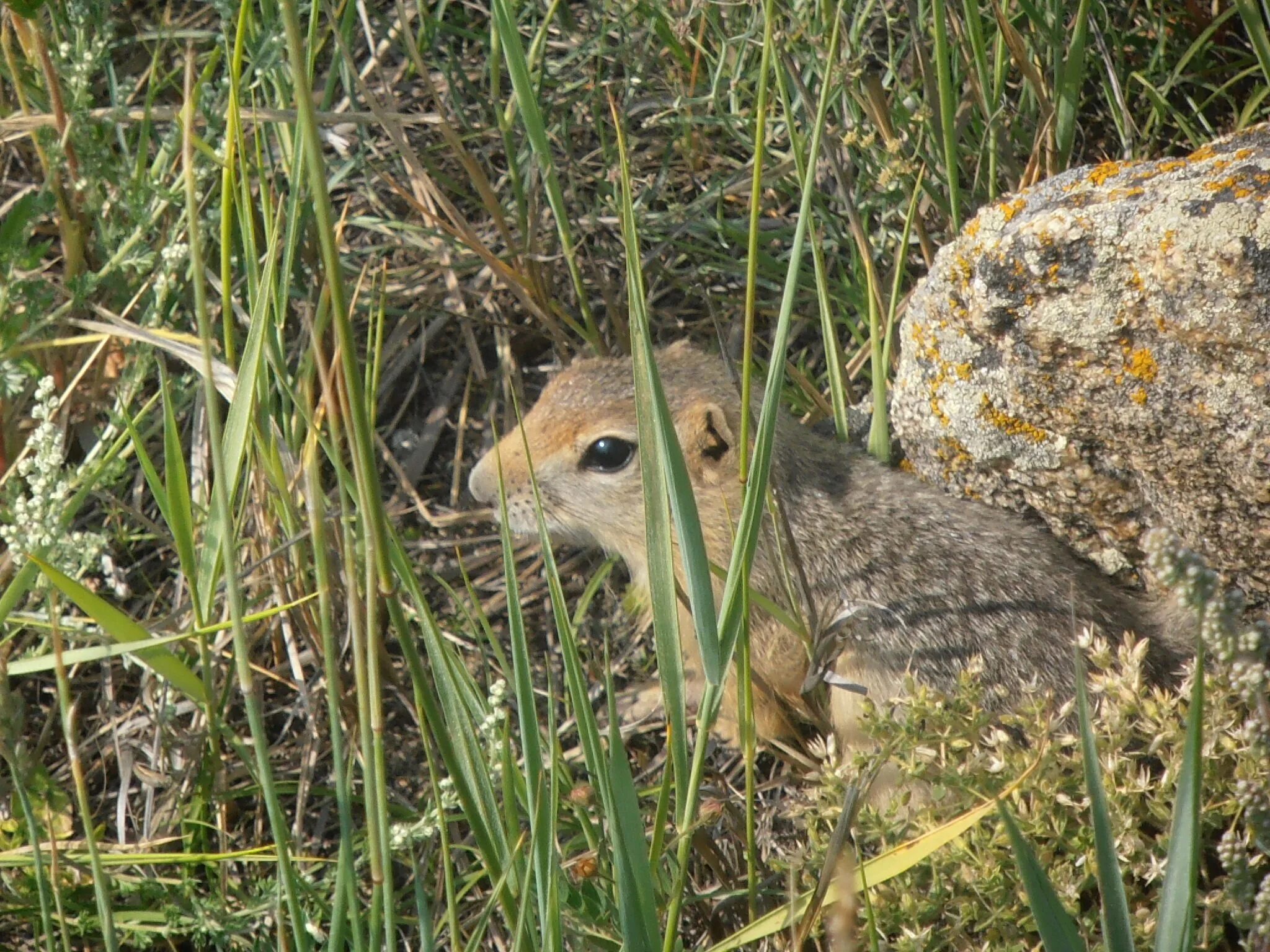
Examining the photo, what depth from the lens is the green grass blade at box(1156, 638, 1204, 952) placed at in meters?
1.57

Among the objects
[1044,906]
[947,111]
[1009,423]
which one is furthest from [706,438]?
[1044,906]

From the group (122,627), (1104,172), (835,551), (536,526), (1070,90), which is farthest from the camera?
(536,526)

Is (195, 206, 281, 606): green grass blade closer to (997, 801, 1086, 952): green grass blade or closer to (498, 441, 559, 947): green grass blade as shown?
(498, 441, 559, 947): green grass blade

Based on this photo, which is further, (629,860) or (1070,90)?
(1070,90)

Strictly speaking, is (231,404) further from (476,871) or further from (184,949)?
(184,949)

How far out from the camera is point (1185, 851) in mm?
1648

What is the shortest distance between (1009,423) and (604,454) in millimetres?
1074

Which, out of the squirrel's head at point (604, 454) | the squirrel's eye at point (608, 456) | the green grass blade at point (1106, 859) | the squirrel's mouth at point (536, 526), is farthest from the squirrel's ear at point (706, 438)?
the green grass blade at point (1106, 859)

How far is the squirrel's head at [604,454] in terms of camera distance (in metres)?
3.46

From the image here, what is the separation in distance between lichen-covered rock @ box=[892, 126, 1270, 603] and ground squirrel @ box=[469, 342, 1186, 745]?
8.0 inches

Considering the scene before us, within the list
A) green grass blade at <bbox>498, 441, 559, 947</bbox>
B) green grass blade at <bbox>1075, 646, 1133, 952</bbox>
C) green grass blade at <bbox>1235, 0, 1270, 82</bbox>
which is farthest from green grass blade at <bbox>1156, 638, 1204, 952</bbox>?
green grass blade at <bbox>1235, 0, 1270, 82</bbox>

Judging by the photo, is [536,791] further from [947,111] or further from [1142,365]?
[947,111]

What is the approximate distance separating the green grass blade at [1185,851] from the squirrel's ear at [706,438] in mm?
1834

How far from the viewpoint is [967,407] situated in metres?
3.23
